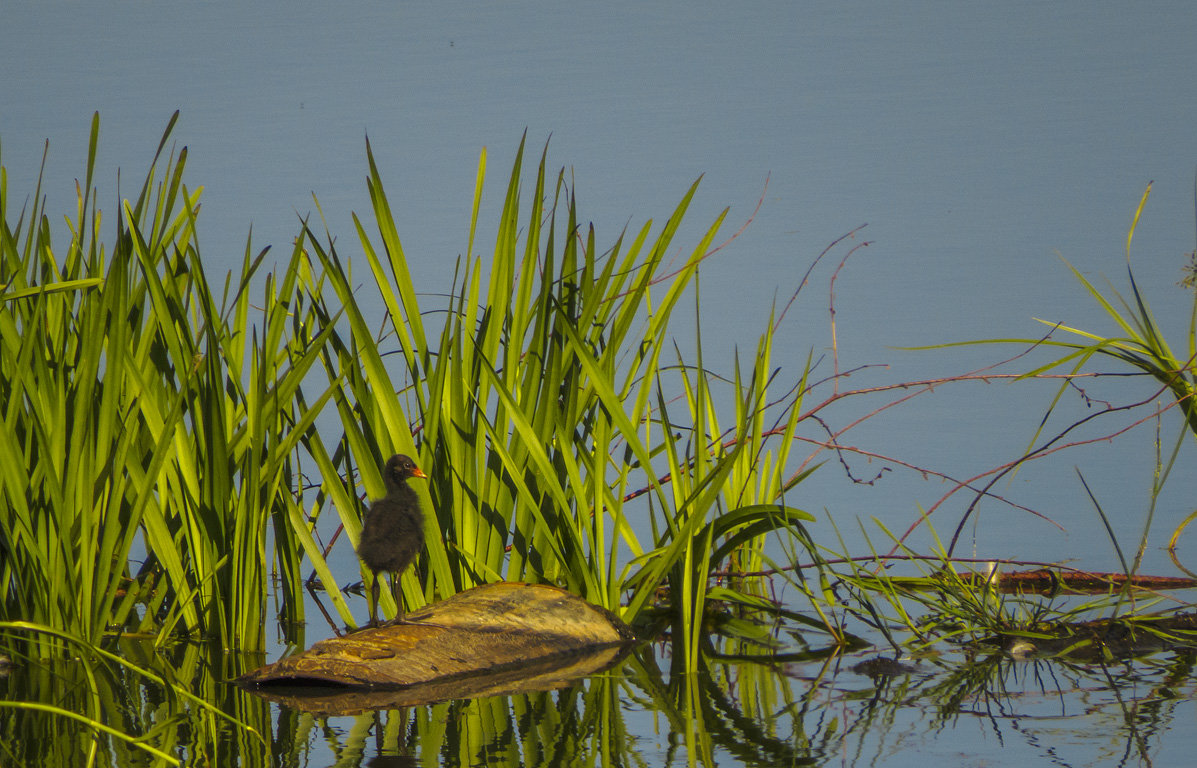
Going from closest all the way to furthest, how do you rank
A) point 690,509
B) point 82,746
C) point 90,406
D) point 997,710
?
point 82,746 → point 997,710 → point 90,406 → point 690,509

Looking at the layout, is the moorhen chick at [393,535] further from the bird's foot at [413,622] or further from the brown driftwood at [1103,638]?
the brown driftwood at [1103,638]

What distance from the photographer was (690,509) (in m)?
2.80

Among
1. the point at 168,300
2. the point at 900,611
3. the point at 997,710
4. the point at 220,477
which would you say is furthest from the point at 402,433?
the point at 997,710

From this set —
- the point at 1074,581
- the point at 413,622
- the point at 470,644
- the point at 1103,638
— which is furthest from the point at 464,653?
the point at 1074,581

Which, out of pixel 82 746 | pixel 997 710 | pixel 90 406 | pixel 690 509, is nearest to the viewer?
pixel 82 746

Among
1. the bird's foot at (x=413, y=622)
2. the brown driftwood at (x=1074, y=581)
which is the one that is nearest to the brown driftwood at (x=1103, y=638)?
the brown driftwood at (x=1074, y=581)

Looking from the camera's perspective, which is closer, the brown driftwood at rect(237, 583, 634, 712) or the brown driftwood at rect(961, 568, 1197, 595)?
the brown driftwood at rect(237, 583, 634, 712)

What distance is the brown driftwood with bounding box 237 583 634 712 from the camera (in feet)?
7.65

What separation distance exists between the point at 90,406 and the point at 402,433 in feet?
2.15

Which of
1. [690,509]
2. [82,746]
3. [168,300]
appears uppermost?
[168,300]

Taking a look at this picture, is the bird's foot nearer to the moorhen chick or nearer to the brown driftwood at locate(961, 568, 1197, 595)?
the moorhen chick

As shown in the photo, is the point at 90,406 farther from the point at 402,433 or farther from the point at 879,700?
Result: the point at 879,700

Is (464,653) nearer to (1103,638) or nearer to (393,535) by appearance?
(393,535)

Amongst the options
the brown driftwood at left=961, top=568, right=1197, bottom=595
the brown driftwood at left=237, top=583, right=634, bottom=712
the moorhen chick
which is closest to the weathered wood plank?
the brown driftwood at left=237, top=583, right=634, bottom=712
